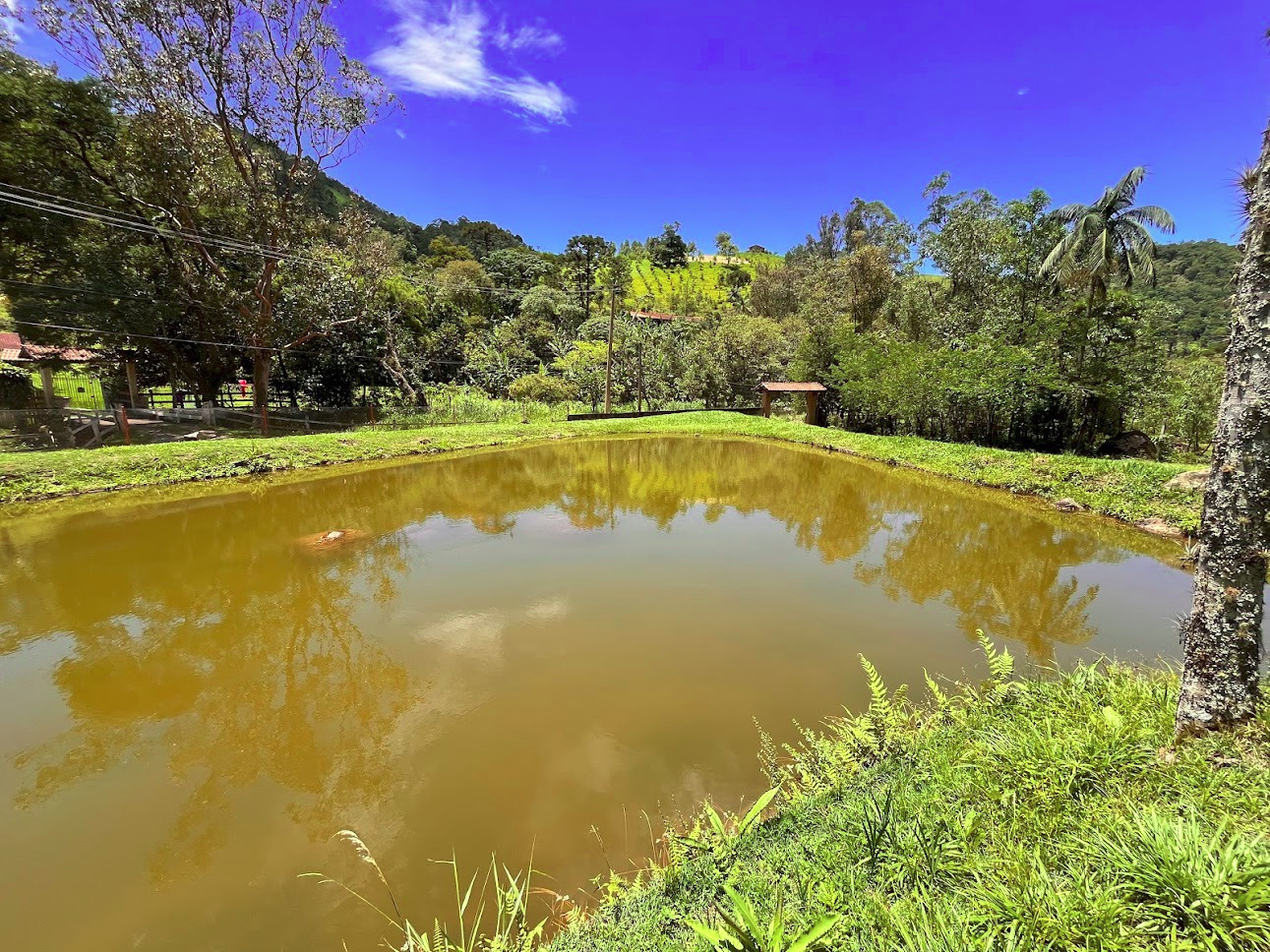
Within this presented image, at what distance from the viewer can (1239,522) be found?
8.41ft

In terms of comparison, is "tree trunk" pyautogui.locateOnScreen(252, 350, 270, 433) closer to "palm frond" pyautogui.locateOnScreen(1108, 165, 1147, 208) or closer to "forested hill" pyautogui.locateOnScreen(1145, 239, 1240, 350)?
"palm frond" pyautogui.locateOnScreen(1108, 165, 1147, 208)

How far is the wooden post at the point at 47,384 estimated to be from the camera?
15500 mm

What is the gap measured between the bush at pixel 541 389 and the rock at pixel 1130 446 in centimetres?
2246

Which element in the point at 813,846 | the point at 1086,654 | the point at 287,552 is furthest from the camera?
the point at 287,552

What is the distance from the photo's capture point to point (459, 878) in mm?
3102

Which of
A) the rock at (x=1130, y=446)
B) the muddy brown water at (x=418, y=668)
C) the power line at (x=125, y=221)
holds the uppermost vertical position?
the power line at (x=125, y=221)

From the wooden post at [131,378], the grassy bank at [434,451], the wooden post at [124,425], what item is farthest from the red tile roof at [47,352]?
the grassy bank at [434,451]

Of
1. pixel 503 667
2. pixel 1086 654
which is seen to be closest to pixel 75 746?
pixel 503 667

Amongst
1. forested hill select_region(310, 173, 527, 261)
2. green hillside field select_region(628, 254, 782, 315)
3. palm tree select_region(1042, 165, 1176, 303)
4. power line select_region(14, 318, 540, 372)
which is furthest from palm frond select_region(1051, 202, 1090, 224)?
forested hill select_region(310, 173, 527, 261)

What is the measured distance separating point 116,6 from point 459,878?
23513mm

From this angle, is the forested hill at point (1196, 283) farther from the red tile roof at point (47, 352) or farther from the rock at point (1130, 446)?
the red tile roof at point (47, 352)

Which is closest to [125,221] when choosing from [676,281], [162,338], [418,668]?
[162,338]

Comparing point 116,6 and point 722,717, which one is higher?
point 116,6

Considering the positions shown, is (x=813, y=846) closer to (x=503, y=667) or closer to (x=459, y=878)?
(x=459, y=878)
